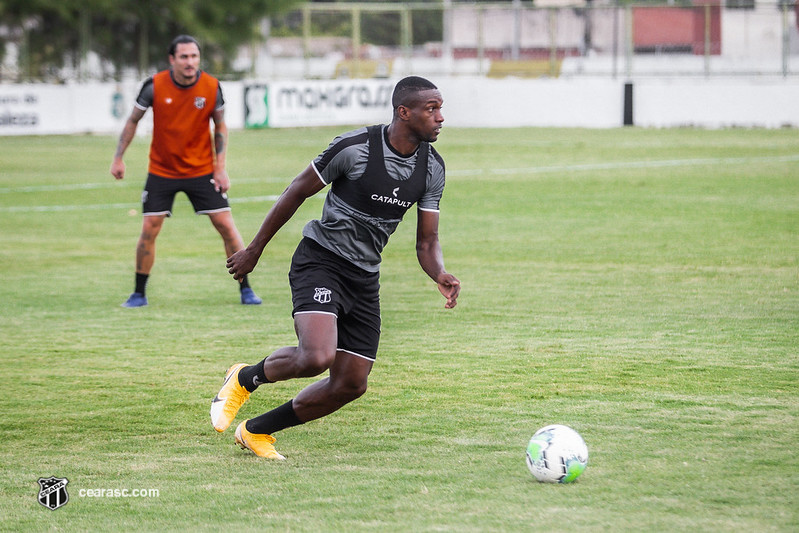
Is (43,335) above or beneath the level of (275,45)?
beneath

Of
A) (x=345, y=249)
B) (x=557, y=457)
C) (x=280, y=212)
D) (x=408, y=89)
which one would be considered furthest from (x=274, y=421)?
(x=408, y=89)

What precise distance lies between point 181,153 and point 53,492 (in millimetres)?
5648

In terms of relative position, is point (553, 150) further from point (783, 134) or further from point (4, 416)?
point (4, 416)

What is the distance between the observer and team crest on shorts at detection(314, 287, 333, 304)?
593 cm

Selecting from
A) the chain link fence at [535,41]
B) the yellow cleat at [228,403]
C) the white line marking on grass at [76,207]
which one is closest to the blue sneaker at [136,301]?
the yellow cleat at [228,403]

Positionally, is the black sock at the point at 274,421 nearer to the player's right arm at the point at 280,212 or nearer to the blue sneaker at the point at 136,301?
the player's right arm at the point at 280,212

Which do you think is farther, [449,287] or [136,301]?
[136,301]

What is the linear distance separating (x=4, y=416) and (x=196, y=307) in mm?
3806

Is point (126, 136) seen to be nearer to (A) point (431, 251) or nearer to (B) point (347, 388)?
(A) point (431, 251)

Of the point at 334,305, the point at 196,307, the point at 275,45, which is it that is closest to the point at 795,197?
the point at 196,307

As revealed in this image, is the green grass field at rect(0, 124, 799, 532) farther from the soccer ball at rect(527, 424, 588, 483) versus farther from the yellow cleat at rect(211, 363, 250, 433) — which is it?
the yellow cleat at rect(211, 363, 250, 433)

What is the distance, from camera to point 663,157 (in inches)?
964

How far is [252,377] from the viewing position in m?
6.18

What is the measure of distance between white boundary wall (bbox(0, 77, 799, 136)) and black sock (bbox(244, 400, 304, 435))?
2769 centimetres
